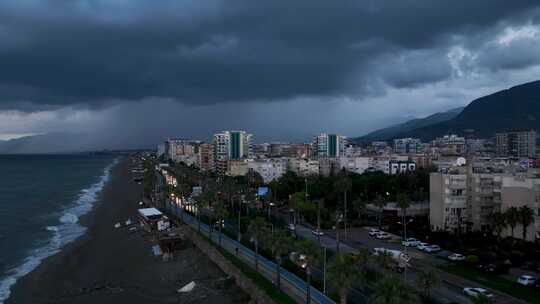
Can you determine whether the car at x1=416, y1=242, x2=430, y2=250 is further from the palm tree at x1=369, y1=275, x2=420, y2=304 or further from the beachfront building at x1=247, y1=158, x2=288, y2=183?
the beachfront building at x1=247, y1=158, x2=288, y2=183

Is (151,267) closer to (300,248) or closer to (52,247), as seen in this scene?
(52,247)

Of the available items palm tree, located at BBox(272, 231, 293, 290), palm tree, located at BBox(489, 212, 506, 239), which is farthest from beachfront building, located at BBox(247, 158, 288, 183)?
palm tree, located at BBox(272, 231, 293, 290)

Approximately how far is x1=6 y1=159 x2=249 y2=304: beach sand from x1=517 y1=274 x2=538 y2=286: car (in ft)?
64.8

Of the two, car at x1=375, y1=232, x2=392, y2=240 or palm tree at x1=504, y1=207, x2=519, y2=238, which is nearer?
palm tree at x1=504, y1=207, x2=519, y2=238

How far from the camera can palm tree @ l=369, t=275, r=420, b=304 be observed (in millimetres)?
18047

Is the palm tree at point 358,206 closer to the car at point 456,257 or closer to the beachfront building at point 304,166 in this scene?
the car at point 456,257

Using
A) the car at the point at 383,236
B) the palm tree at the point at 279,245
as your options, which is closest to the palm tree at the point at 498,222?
the car at the point at 383,236

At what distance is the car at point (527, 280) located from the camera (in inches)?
1236

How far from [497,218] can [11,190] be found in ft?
375

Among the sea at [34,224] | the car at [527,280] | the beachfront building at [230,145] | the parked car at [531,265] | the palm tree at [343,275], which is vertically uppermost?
the beachfront building at [230,145]

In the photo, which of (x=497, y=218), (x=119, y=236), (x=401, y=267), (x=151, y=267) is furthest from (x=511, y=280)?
(x=119, y=236)

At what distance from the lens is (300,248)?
27.0 metres

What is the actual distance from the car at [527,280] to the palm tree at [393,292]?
1739 cm

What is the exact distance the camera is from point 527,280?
31.7m
